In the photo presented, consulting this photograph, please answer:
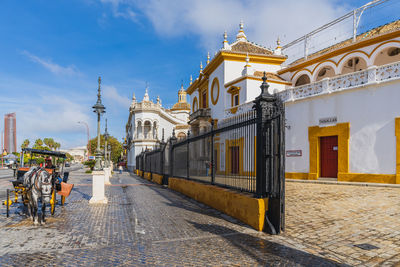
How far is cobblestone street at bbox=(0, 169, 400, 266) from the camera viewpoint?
4441 mm

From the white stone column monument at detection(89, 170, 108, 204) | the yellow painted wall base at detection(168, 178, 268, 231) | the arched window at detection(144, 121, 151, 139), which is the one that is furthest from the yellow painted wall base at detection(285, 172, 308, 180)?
the arched window at detection(144, 121, 151, 139)

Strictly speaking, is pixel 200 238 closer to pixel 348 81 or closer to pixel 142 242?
pixel 142 242

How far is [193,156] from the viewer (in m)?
11.8

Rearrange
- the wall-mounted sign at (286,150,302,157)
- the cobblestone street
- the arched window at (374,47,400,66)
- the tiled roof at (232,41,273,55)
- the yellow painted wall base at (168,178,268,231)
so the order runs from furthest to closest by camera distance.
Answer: the tiled roof at (232,41,273,55) → the arched window at (374,47,400,66) → the wall-mounted sign at (286,150,302,157) → the yellow painted wall base at (168,178,268,231) → the cobblestone street

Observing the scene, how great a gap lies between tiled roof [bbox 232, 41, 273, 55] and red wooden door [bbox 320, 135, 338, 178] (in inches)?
565

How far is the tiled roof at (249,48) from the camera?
27.8 m

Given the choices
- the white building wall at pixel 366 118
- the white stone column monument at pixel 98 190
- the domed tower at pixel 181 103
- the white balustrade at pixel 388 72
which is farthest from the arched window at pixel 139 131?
the white balustrade at pixel 388 72

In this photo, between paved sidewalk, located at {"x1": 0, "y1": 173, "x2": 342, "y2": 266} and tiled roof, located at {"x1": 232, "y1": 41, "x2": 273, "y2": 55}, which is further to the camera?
tiled roof, located at {"x1": 232, "y1": 41, "x2": 273, "y2": 55}

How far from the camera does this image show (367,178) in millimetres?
13805

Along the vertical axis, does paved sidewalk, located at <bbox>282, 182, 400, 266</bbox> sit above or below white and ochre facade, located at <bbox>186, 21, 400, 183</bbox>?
below

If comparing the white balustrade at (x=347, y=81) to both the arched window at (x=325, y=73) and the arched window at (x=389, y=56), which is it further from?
the arched window at (x=325, y=73)

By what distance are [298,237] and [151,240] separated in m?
3.04

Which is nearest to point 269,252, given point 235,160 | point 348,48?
point 235,160

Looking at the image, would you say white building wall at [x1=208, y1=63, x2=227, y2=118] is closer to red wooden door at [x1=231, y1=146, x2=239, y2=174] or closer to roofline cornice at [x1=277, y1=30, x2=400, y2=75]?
roofline cornice at [x1=277, y1=30, x2=400, y2=75]
